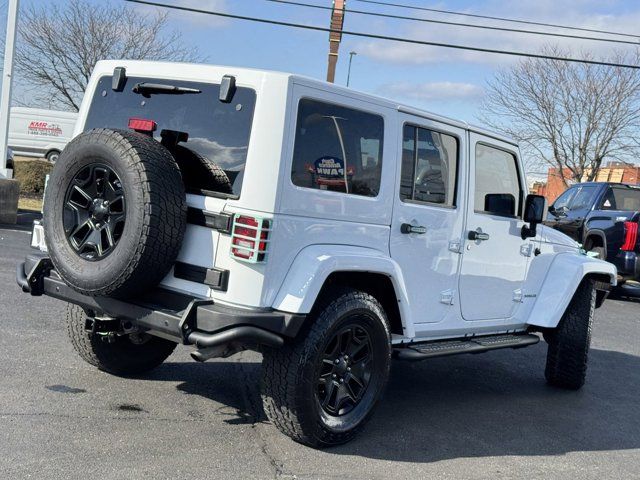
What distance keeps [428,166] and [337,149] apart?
91cm

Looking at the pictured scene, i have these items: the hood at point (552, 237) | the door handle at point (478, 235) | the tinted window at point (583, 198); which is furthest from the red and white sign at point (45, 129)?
the door handle at point (478, 235)

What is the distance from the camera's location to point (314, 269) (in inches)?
153

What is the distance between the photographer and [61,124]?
101 feet

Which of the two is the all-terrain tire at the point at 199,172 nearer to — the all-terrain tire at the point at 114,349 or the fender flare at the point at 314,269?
the fender flare at the point at 314,269

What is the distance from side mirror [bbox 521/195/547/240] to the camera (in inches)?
227

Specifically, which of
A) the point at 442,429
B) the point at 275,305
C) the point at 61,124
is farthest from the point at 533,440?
the point at 61,124

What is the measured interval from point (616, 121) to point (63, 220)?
2633 centimetres

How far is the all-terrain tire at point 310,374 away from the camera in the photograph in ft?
12.9

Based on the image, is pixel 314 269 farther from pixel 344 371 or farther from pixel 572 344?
pixel 572 344

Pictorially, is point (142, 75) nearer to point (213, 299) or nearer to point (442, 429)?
point (213, 299)

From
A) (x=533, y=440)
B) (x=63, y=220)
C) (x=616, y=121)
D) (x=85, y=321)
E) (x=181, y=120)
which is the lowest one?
(x=533, y=440)

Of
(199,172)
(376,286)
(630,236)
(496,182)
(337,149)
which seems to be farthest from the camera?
(630,236)

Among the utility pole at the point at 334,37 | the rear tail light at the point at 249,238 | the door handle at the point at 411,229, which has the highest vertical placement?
the utility pole at the point at 334,37

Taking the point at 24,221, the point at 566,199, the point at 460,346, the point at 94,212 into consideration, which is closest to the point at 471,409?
the point at 460,346
